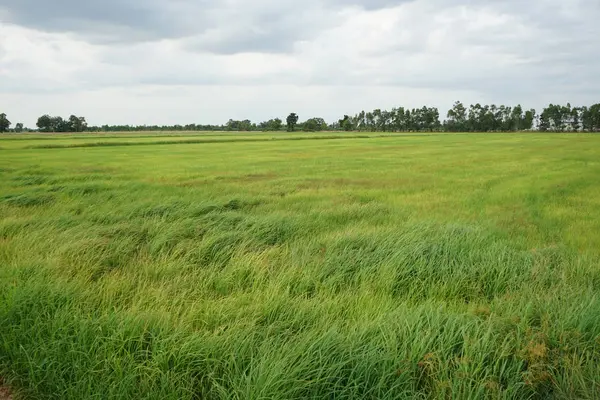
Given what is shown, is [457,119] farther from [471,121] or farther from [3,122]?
[3,122]

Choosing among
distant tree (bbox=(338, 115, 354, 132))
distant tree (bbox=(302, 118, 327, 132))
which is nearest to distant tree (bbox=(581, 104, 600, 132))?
distant tree (bbox=(338, 115, 354, 132))

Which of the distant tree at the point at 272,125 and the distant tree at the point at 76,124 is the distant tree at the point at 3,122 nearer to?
the distant tree at the point at 76,124

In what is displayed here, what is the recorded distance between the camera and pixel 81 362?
3.61m

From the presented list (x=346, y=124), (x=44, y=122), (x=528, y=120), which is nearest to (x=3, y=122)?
(x=44, y=122)

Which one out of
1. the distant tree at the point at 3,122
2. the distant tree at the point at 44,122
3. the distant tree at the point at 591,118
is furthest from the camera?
the distant tree at the point at 591,118

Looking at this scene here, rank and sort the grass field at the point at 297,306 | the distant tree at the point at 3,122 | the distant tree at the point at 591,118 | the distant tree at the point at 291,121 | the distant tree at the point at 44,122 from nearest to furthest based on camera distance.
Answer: the grass field at the point at 297,306, the distant tree at the point at 3,122, the distant tree at the point at 44,122, the distant tree at the point at 591,118, the distant tree at the point at 291,121

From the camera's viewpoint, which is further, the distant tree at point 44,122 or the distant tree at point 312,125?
the distant tree at point 312,125

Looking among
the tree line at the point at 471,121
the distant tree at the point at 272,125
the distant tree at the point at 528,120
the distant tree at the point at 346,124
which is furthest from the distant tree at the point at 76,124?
the distant tree at the point at 528,120

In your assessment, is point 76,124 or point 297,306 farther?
point 76,124

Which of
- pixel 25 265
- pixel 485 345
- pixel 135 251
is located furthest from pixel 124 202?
pixel 485 345

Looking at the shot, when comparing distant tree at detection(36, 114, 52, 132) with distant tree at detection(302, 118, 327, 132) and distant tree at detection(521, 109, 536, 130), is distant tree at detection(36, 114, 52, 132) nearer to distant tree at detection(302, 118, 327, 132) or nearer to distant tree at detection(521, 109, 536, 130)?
distant tree at detection(302, 118, 327, 132)

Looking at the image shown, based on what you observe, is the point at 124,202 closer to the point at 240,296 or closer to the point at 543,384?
the point at 240,296

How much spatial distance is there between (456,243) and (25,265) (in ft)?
22.9

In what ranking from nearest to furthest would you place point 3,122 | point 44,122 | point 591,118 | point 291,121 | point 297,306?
point 297,306 → point 3,122 → point 44,122 → point 591,118 → point 291,121
